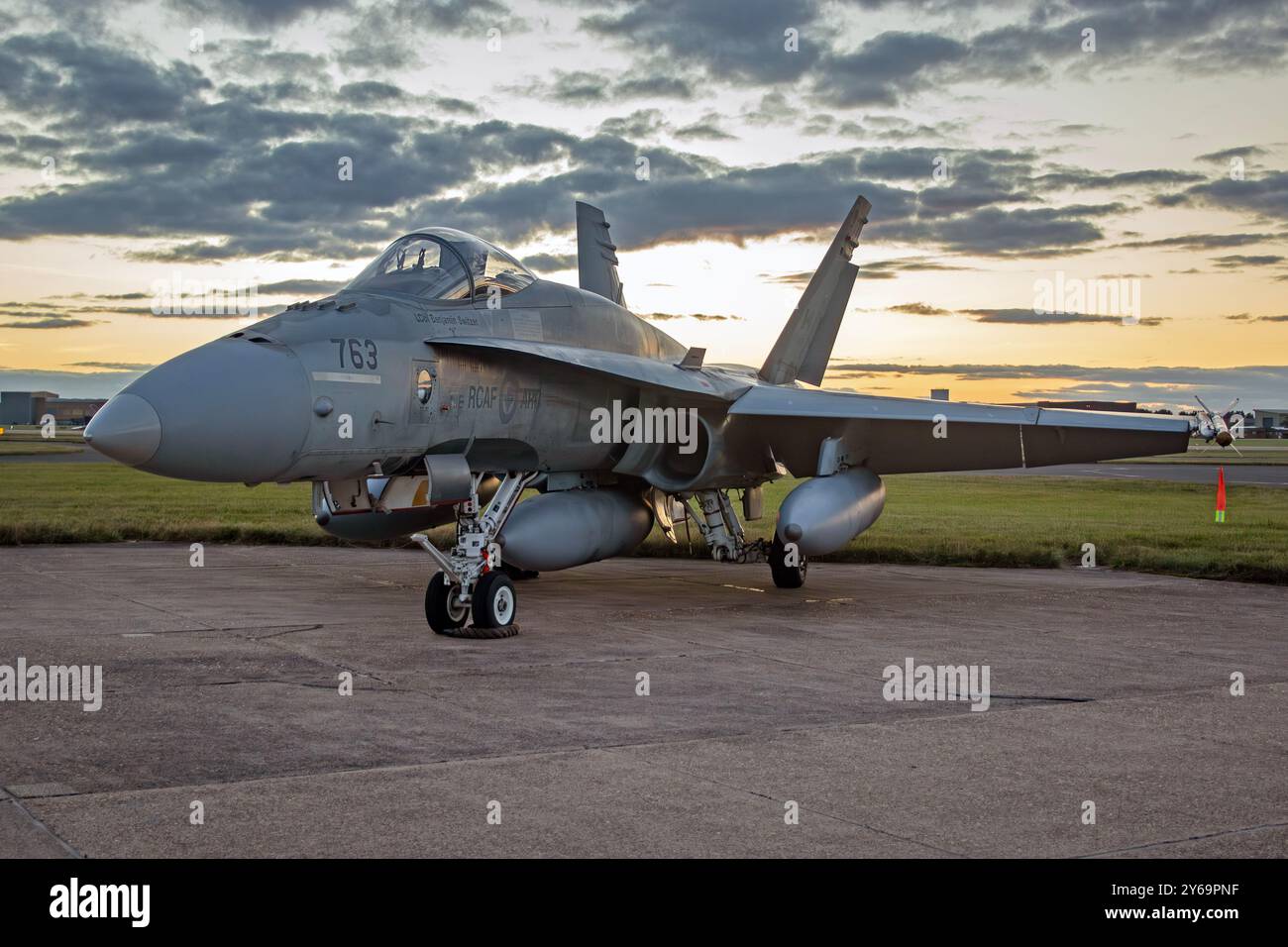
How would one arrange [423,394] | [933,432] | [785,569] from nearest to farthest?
[423,394]
[785,569]
[933,432]

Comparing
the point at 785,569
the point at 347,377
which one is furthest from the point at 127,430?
the point at 785,569

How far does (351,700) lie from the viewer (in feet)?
26.0

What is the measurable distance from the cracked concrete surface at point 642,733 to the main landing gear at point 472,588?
284mm

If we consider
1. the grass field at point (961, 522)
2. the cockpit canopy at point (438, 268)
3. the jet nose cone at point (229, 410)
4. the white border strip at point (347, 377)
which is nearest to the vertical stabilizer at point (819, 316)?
the grass field at point (961, 522)

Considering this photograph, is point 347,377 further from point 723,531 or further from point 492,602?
point 723,531

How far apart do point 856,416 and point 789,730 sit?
7.39 metres

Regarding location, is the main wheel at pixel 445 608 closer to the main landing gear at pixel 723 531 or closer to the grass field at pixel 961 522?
the main landing gear at pixel 723 531

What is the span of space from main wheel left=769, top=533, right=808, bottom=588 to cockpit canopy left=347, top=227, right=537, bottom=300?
5.09 meters

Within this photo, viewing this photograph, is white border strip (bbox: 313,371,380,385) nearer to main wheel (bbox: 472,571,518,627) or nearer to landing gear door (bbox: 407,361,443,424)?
landing gear door (bbox: 407,361,443,424)

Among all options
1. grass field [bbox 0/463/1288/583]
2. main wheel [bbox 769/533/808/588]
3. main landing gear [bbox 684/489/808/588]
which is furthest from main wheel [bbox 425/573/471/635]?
grass field [bbox 0/463/1288/583]

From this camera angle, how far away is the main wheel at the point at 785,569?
1491 cm

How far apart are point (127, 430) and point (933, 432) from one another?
985 cm

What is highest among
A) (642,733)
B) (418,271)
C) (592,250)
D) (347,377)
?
(592,250)

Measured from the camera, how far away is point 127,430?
8.15m
